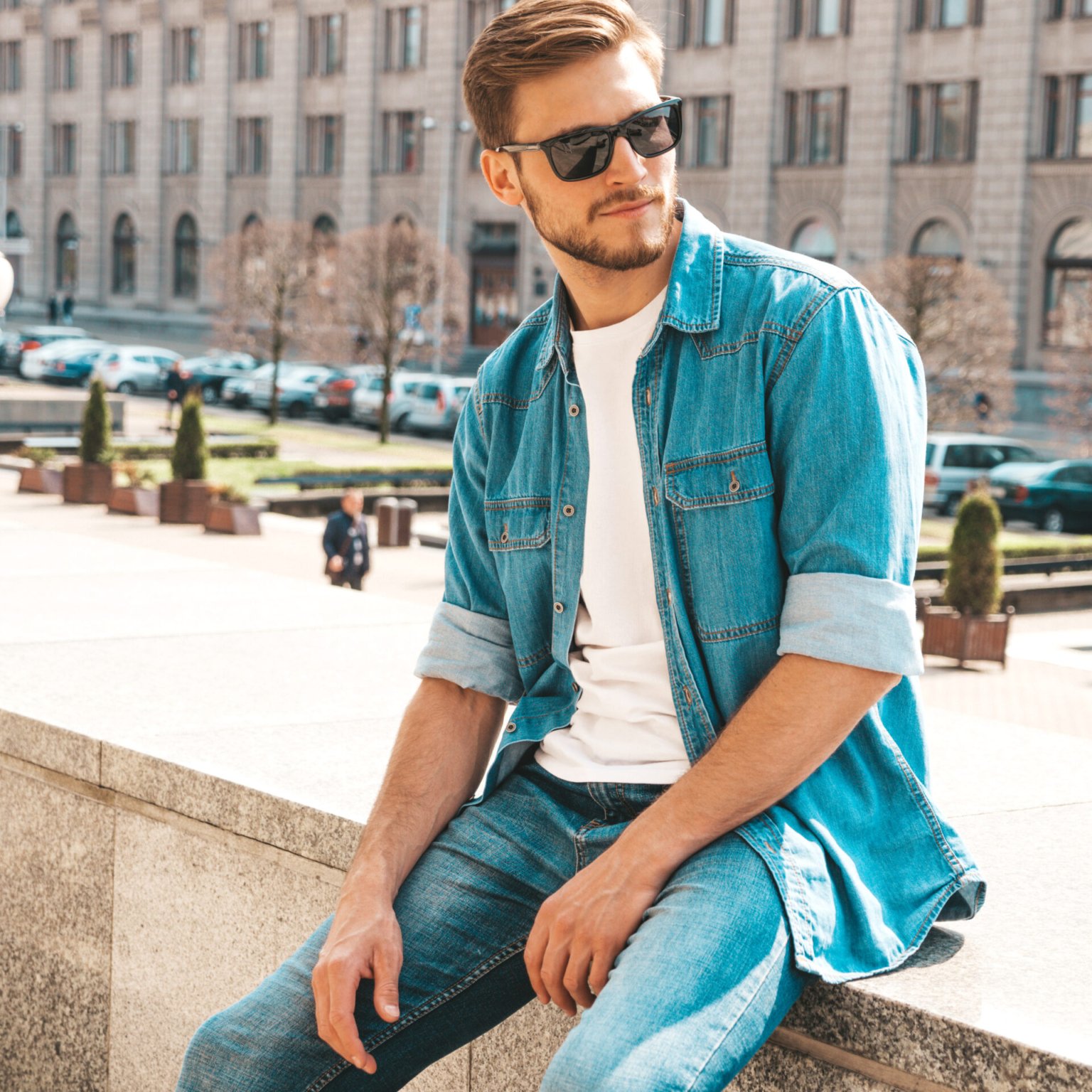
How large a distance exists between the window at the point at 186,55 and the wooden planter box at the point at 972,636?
194 feet

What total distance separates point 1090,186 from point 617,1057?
46513 millimetres

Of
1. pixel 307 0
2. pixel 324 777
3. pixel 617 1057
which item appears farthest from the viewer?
pixel 307 0

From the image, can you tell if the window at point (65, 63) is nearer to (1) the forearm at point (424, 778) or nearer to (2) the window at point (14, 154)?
(2) the window at point (14, 154)

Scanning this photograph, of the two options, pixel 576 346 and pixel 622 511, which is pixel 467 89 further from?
pixel 622 511

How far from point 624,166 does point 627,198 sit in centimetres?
5

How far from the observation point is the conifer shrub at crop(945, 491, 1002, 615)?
17.3 m

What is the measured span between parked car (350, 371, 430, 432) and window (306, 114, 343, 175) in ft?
72.6

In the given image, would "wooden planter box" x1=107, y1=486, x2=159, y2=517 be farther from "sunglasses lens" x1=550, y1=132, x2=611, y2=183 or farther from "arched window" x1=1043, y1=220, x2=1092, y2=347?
"arched window" x1=1043, y1=220, x2=1092, y2=347

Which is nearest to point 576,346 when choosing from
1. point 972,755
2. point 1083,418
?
point 972,755

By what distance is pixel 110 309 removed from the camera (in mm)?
72375

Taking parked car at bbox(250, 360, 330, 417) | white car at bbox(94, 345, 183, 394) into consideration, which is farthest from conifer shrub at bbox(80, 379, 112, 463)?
white car at bbox(94, 345, 183, 394)

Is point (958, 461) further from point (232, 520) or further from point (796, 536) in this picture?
point (796, 536)

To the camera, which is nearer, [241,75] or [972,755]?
[972,755]

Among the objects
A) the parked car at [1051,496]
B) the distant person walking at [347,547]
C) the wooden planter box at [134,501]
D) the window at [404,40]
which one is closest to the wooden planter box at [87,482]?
the wooden planter box at [134,501]
